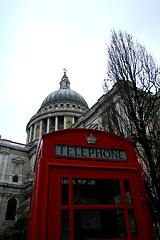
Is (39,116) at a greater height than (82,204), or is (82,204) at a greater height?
(39,116)

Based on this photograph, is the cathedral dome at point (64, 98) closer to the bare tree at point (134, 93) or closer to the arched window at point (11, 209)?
the arched window at point (11, 209)

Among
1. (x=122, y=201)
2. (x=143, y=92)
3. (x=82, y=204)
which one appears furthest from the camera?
(x=143, y=92)

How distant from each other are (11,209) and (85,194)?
31.5 m

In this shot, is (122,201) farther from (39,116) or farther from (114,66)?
(39,116)

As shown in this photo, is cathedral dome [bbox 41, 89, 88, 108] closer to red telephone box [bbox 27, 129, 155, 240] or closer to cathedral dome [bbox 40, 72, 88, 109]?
cathedral dome [bbox 40, 72, 88, 109]

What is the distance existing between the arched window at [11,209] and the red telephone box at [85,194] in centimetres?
3065

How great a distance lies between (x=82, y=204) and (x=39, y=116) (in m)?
48.2

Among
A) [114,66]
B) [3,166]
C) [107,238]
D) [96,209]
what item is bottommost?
[107,238]

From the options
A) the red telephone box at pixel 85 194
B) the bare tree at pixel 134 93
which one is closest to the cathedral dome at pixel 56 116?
the bare tree at pixel 134 93

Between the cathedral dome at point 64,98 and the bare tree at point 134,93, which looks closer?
the bare tree at point 134,93

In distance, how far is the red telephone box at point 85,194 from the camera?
2.77 metres

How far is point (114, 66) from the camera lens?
307 inches

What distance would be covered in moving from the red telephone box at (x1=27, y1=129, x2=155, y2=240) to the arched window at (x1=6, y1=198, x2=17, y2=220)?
Answer: 30.7 m

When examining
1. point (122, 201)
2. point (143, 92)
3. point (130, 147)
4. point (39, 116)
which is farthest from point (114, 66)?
point (39, 116)
